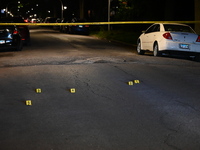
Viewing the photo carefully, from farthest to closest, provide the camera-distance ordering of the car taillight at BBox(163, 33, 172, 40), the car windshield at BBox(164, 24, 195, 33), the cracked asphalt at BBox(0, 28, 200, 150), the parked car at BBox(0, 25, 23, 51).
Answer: the parked car at BBox(0, 25, 23, 51) < the car windshield at BBox(164, 24, 195, 33) < the car taillight at BBox(163, 33, 172, 40) < the cracked asphalt at BBox(0, 28, 200, 150)

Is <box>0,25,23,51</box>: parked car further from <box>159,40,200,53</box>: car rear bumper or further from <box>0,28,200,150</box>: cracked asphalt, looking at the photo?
<box>159,40,200,53</box>: car rear bumper

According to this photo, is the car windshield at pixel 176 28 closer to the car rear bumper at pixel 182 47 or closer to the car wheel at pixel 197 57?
the car rear bumper at pixel 182 47

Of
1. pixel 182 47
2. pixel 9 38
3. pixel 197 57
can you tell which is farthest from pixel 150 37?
pixel 9 38

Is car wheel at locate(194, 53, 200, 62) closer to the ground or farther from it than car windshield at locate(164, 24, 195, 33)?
closer to the ground

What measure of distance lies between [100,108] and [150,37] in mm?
10165

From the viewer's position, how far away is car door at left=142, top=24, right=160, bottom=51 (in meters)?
16.8

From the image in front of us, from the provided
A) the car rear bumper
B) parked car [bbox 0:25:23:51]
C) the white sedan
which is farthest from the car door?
parked car [bbox 0:25:23:51]

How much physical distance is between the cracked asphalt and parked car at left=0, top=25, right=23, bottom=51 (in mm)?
6166

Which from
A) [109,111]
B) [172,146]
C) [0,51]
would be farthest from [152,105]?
[0,51]

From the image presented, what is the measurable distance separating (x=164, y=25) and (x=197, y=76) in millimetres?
5832

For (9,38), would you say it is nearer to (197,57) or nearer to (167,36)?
(167,36)

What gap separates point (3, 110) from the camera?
736 cm

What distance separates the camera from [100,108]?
7.41m

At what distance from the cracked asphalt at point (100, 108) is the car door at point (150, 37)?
404 centimetres
